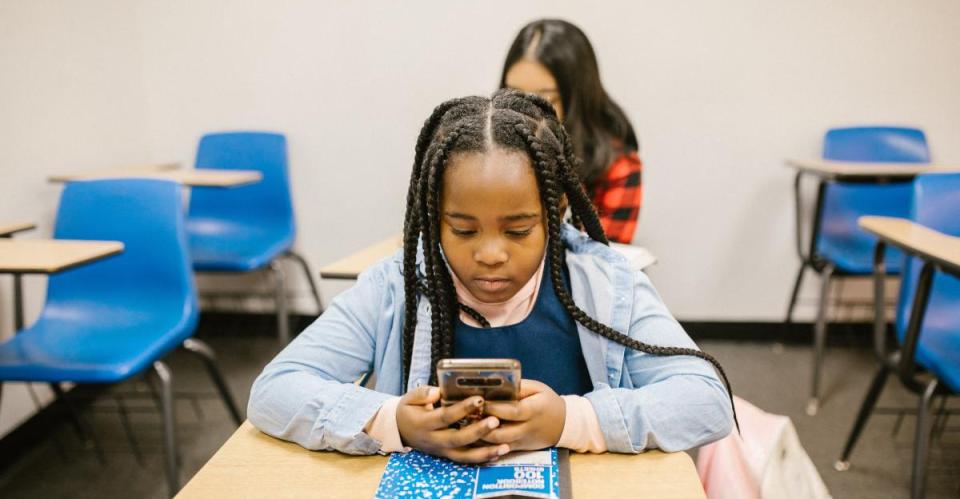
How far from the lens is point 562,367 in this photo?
3.20ft

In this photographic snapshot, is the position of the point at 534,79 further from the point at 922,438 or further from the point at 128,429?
the point at 128,429

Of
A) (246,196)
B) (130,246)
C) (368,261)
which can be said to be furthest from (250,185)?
(368,261)

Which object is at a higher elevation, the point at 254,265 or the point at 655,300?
the point at 655,300

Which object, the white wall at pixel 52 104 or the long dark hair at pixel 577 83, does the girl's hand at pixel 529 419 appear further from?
the white wall at pixel 52 104

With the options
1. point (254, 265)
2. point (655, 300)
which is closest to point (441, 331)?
point (655, 300)

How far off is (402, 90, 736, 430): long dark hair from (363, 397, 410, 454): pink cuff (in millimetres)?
153

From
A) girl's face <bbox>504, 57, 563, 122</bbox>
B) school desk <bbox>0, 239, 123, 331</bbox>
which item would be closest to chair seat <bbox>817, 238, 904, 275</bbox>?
girl's face <bbox>504, 57, 563, 122</bbox>

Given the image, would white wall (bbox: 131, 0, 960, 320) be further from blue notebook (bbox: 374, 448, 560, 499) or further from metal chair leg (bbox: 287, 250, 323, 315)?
blue notebook (bbox: 374, 448, 560, 499)

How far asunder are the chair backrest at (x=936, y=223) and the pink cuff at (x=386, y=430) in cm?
154

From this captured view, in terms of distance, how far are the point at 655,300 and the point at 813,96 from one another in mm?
2438

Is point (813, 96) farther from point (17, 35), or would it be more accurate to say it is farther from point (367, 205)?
point (17, 35)

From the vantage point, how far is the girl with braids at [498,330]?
79cm

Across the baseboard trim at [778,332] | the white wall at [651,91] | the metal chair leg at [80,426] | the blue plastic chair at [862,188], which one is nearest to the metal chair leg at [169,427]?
the metal chair leg at [80,426]

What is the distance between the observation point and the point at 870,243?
8.83 ft
